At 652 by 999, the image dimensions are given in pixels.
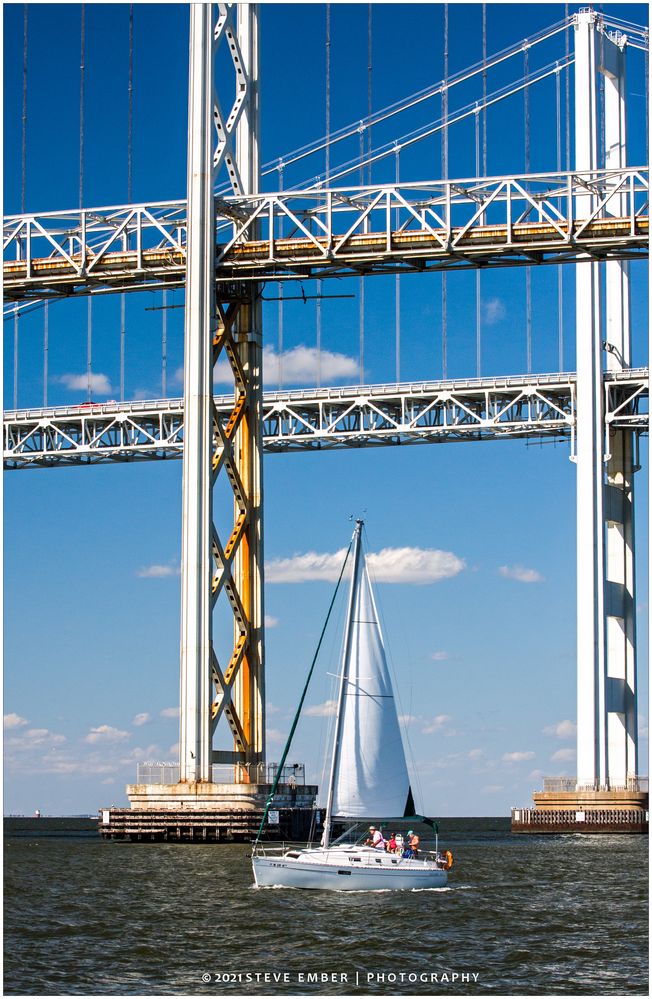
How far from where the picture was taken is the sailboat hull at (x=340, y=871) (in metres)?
39.4

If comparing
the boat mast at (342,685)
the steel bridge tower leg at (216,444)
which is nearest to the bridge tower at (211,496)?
the steel bridge tower leg at (216,444)

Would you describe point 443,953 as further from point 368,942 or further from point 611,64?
point 611,64

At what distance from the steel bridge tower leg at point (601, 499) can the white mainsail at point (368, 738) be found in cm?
3166

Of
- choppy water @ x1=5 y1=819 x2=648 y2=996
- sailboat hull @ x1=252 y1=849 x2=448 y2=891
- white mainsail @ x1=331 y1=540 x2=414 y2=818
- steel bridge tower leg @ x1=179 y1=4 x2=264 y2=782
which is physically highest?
steel bridge tower leg @ x1=179 y1=4 x2=264 y2=782

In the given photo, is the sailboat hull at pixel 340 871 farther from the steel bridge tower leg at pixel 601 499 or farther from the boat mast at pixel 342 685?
the steel bridge tower leg at pixel 601 499

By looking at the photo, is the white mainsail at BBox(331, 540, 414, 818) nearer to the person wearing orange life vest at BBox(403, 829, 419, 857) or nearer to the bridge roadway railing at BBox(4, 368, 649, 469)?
the person wearing orange life vest at BBox(403, 829, 419, 857)

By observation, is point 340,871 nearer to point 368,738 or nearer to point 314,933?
point 368,738

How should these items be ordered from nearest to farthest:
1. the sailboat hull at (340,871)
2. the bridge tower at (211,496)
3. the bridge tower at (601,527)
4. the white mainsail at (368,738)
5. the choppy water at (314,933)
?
1. the choppy water at (314,933)
2. the sailboat hull at (340,871)
3. the white mainsail at (368,738)
4. the bridge tower at (211,496)
5. the bridge tower at (601,527)

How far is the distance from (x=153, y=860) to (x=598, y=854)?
14852mm

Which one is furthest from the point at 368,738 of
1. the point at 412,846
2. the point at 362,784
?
the point at 412,846

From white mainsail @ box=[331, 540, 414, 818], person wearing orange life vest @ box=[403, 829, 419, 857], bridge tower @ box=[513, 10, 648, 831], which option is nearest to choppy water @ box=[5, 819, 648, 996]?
person wearing orange life vest @ box=[403, 829, 419, 857]

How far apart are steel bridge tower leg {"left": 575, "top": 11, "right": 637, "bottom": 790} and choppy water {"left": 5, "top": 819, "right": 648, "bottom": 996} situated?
24.1 meters

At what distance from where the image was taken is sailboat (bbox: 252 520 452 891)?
130 feet

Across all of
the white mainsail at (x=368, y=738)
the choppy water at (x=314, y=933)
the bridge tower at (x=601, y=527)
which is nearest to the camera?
the choppy water at (x=314, y=933)
